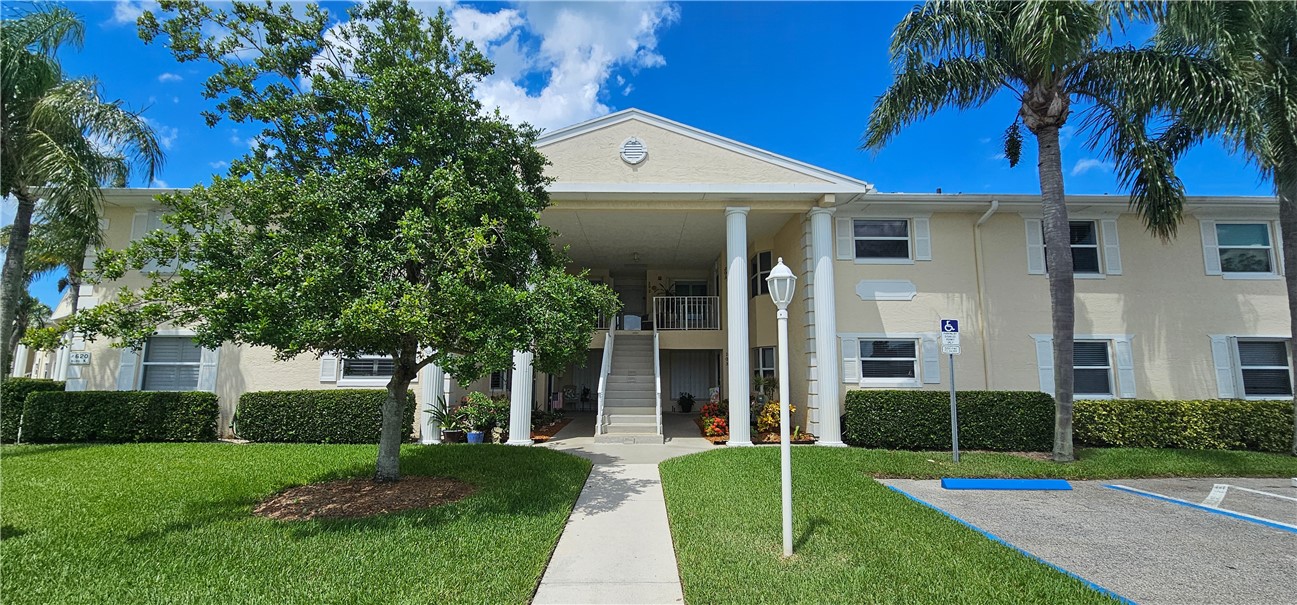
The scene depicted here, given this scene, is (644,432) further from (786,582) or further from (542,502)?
(786,582)

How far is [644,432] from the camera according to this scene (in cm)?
1130

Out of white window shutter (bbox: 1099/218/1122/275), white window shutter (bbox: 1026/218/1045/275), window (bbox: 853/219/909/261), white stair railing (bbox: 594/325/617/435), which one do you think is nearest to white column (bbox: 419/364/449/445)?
white stair railing (bbox: 594/325/617/435)

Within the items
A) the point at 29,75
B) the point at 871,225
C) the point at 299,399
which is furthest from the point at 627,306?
the point at 29,75

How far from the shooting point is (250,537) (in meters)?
4.79

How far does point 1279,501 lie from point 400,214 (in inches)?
448

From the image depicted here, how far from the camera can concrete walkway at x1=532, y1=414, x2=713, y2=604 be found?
12.9ft

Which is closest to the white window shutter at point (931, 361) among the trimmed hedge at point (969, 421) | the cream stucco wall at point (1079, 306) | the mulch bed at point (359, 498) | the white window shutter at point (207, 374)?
the cream stucco wall at point (1079, 306)

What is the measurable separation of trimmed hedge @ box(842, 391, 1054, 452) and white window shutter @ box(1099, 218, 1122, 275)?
3.72 meters

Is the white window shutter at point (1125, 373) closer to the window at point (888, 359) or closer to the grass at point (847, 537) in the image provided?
the grass at point (847, 537)

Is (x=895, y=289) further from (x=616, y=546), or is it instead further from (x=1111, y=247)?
(x=616, y=546)

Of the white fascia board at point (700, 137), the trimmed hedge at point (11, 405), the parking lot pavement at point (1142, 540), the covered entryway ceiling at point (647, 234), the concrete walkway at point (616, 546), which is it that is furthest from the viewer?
the covered entryway ceiling at point (647, 234)

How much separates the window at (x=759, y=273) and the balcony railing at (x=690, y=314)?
1237mm

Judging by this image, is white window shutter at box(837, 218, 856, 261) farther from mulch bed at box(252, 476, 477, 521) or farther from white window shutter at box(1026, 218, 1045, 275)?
mulch bed at box(252, 476, 477, 521)

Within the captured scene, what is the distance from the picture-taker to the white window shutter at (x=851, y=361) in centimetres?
1100
